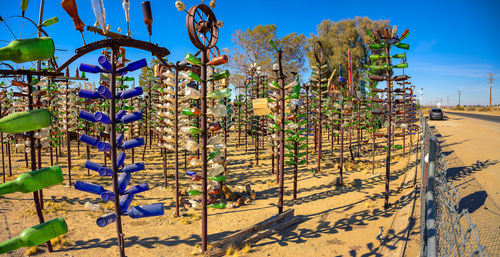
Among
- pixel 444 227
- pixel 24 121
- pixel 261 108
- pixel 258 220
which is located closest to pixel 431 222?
pixel 444 227

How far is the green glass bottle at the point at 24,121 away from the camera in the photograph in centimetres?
138

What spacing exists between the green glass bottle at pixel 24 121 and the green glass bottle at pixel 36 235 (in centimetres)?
54

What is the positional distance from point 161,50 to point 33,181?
7.66 feet

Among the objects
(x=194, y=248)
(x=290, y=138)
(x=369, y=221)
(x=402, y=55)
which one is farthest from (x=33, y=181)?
(x=402, y=55)

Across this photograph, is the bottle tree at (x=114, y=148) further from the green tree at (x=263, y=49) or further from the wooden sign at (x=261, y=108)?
the green tree at (x=263, y=49)

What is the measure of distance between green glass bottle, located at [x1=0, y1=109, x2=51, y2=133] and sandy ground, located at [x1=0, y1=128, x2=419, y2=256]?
4.74 meters

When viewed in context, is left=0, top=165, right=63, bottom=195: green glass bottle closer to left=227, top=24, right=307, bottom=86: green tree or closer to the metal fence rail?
the metal fence rail

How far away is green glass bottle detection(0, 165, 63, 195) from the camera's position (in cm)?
130

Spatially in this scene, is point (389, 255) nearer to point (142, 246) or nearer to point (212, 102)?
point (142, 246)

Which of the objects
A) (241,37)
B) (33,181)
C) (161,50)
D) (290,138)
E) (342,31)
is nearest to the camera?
(33,181)

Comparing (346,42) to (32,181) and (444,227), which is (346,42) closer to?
(444,227)

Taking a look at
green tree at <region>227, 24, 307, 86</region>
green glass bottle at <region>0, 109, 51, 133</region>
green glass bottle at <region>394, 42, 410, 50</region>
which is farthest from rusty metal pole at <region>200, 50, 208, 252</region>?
green tree at <region>227, 24, 307, 86</region>

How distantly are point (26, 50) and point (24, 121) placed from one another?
0.39m

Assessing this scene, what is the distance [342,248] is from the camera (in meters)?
5.52
